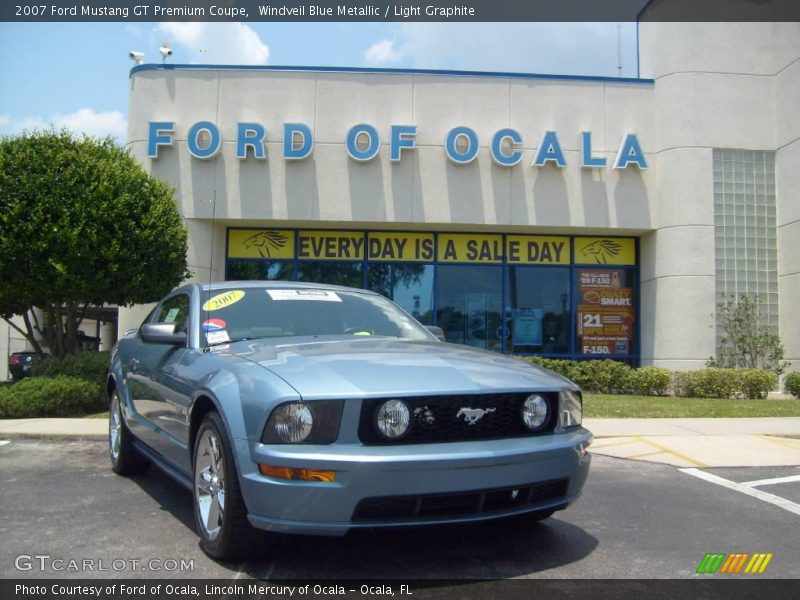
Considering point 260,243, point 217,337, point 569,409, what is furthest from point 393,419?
point 260,243

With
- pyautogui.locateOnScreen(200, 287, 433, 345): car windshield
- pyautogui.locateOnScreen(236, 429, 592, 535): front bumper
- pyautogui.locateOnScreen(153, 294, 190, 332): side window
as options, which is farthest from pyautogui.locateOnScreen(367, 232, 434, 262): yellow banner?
pyautogui.locateOnScreen(236, 429, 592, 535): front bumper

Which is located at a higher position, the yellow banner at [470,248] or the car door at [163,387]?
the yellow banner at [470,248]

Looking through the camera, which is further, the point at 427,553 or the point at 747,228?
the point at 747,228

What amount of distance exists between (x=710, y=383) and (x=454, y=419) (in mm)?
12644

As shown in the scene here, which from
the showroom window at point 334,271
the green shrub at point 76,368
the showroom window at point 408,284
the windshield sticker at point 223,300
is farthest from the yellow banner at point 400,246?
the windshield sticker at point 223,300

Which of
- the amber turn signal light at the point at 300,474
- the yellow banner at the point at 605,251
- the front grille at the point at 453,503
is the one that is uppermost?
the yellow banner at the point at 605,251

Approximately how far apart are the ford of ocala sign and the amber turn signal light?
13483mm

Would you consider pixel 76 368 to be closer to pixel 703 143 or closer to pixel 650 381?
pixel 650 381

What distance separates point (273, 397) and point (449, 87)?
566 inches

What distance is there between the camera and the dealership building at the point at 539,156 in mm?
16172

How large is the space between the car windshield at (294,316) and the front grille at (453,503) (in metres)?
1.68

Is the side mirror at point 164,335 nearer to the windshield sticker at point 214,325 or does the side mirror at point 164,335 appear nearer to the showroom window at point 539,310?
the windshield sticker at point 214,325

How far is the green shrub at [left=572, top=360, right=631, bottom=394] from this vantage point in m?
15.1

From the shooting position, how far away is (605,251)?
58.0ft
